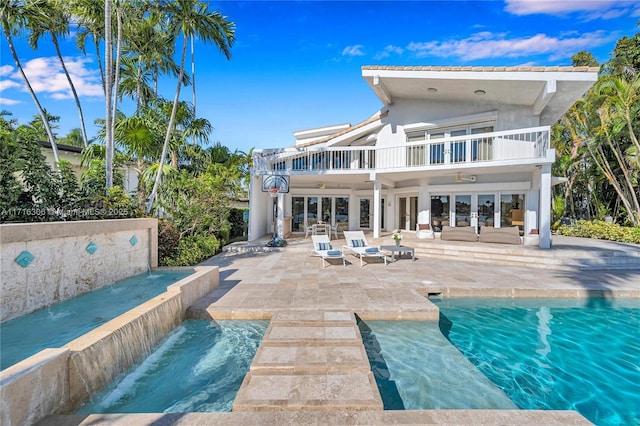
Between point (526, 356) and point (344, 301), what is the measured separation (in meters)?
3.20

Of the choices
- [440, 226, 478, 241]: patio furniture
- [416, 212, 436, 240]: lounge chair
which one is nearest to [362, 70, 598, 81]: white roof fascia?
[440, 226, 478, 241]: patio furniture

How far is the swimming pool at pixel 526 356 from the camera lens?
3691 millimetres

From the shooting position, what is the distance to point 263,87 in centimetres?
1717

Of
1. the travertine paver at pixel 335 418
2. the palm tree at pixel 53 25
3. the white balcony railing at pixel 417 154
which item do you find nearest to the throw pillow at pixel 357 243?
the white balcony railing at pixel 417 154

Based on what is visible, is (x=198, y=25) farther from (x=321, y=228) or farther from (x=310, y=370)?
(x=310, y=370)

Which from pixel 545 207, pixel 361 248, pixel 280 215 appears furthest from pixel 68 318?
A: pixel 545 207

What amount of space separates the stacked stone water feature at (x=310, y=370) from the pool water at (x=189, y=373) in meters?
0.51

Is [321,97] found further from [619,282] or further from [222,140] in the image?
[619,282]

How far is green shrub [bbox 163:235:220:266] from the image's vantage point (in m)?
10.2

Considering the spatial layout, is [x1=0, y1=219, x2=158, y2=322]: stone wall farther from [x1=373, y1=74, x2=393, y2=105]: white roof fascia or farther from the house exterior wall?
the house exterior wall

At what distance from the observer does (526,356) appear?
477 cm

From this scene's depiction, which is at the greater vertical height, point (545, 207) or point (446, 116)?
point (446, 116)

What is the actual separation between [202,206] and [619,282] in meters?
13.2

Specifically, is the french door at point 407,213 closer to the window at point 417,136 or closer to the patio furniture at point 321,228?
the window at point 417,136
